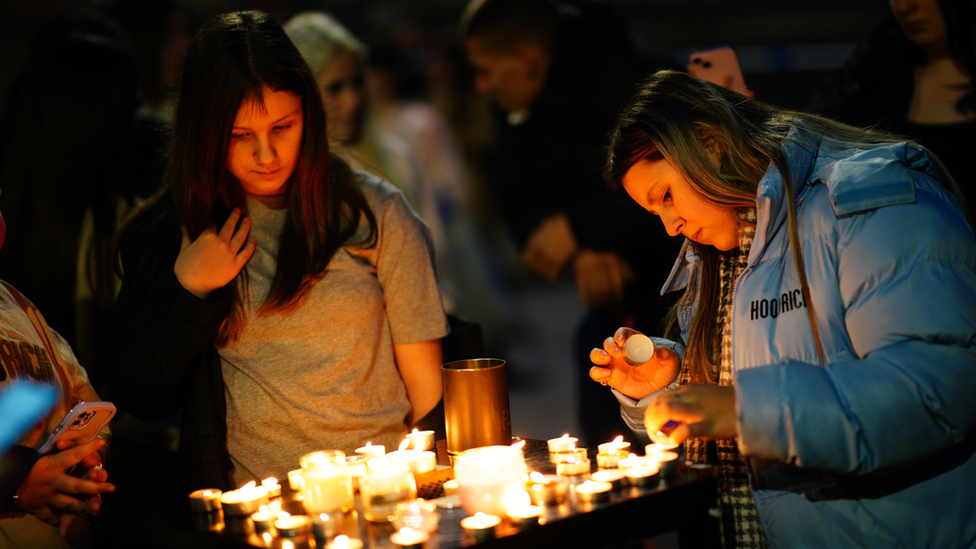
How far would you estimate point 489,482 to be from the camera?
1399 mm

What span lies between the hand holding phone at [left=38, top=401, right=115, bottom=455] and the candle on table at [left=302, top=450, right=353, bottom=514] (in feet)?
1.71

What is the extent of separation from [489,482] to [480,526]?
9 cm

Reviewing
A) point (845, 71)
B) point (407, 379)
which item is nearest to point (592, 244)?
point (845, 71)

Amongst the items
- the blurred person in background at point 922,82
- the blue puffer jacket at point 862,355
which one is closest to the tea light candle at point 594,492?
the blue puffer jacket at point 862,355

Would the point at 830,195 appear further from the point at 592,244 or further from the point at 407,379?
the point at 592,244

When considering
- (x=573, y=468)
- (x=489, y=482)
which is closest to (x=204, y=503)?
(x=489, y=482)

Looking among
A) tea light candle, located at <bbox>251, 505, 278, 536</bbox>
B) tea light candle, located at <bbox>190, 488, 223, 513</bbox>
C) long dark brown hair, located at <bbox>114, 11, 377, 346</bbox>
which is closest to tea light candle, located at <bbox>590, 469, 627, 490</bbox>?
tea light candle, located at <bbox>251, 505, 278, 536</bbox>

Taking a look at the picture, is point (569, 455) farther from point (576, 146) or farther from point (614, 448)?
point (576, 146)

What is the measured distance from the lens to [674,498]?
1.43m

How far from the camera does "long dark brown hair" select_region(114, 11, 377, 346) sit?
2064mm

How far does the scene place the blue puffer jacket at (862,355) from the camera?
1.41 meters

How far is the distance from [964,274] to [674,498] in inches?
→ 24.9

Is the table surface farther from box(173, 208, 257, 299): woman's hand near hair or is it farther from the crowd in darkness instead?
box(173, 208, 257, 299): woman's hand near hair

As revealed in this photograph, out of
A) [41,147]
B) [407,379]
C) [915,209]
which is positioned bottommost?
[407,379]
